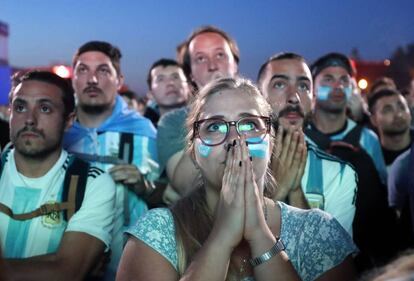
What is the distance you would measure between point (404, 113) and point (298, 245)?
3.61 metres

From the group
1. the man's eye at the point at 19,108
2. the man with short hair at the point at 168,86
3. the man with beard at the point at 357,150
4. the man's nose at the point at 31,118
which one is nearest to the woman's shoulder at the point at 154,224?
the man's nose at the point at 31,118

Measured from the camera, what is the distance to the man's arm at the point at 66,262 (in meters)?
2.51

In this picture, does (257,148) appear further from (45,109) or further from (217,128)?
(45,109)

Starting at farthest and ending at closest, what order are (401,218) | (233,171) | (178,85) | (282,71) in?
(178,85)
(401,218)
(282,71)
(233,171)

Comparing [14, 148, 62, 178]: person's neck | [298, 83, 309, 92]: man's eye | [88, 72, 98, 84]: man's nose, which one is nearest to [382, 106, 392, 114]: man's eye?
[298, 83, 309, 92]: man's eye

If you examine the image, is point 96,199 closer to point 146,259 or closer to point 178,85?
point 146,259

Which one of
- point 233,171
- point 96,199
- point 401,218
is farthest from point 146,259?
point 401,218

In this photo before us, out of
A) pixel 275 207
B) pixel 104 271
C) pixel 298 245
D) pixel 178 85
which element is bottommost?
pixel 104 271

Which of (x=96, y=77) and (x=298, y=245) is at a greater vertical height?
(x=96, y=77)

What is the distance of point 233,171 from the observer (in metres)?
1.89

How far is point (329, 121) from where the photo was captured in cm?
427

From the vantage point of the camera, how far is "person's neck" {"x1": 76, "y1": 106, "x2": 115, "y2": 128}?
3.76 metres

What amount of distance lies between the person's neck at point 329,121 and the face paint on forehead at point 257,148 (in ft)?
7.53

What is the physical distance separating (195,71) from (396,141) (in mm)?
2433
